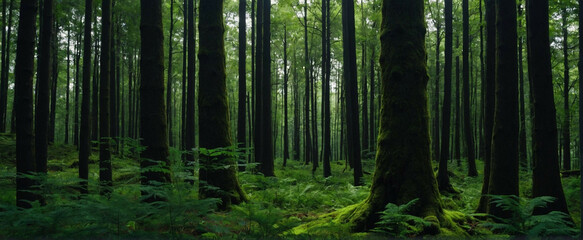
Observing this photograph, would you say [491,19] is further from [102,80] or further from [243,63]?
[102,80]

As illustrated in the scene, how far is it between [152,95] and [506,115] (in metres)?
6.02

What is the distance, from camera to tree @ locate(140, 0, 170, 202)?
5.43 meters

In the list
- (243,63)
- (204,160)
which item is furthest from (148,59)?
(243,63)

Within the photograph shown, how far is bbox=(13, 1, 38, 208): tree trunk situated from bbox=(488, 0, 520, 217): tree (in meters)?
7.86

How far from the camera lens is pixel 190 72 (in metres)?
14.0

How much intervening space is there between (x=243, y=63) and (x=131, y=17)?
8.44 metres

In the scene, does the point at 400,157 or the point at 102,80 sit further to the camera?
the point at 102,80

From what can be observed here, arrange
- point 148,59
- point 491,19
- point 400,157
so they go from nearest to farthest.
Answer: point 400,157 < point 148,59 < point 491,19

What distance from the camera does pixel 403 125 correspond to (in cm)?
504

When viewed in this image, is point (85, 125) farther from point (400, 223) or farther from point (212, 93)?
point (400, 223)

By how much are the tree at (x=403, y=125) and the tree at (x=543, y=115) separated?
2164 mm

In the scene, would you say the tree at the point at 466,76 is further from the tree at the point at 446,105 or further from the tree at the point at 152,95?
the tree at the point at 152,95

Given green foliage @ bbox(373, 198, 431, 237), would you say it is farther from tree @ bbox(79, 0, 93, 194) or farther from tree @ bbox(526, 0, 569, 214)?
tree @ bbox(79, 0, 93, 194)

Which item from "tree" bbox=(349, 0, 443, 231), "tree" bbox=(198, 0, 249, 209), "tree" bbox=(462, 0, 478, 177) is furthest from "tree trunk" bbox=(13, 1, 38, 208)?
"tree" bbox=(462, 0, 478, 177)
